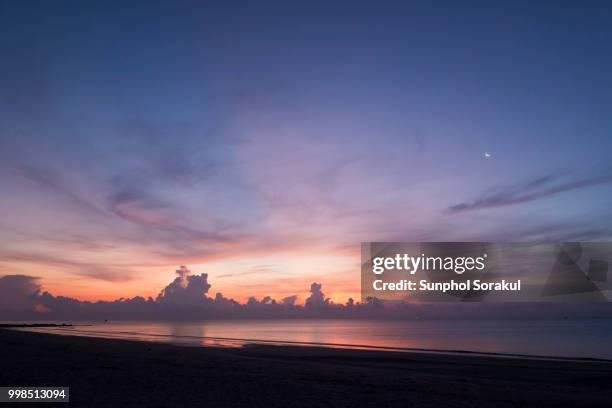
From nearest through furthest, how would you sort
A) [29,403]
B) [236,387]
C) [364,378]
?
[29,403]
[236,387]
[364,378]

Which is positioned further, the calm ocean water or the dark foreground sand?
the calm ocean water

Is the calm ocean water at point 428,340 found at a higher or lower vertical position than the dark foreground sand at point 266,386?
lower

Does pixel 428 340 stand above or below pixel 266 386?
below

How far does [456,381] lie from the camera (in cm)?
2455

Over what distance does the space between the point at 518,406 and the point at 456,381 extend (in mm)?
6903

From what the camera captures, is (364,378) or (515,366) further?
(515,366)

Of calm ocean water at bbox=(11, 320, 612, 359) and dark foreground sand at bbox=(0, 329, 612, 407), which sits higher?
dark foreground sand at bbox=(0, 329, 612, 407)

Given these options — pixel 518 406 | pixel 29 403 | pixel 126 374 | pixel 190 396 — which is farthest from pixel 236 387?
pixel 518 406

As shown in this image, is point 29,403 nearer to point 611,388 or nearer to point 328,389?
point 328,389

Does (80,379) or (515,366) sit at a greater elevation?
(80,379)

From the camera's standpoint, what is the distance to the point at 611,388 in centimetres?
2516

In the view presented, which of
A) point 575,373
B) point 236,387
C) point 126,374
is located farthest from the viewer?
point 575,373

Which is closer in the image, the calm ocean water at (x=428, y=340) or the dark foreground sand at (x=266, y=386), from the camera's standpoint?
the dark foreground sand at (x=266, y=386)

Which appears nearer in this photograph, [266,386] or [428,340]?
[266,386]
